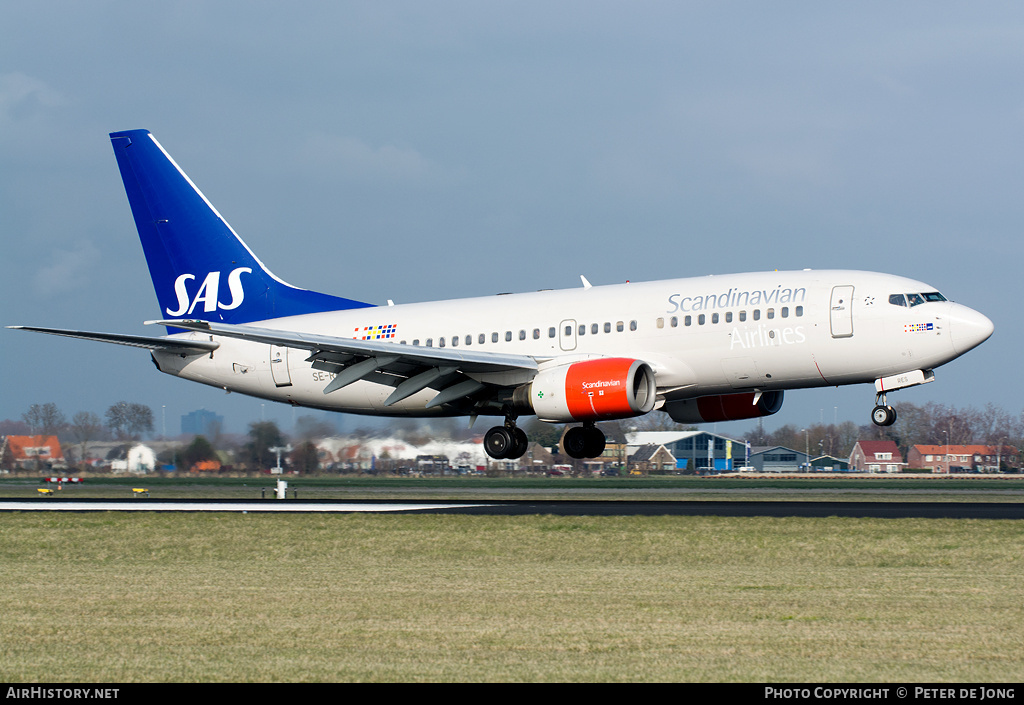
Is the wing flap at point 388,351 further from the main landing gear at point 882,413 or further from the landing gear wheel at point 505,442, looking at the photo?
the main landing gear at point 882,413

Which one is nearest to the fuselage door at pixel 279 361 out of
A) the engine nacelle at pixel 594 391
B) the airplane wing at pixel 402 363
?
the airplane wing at pixel 402 363

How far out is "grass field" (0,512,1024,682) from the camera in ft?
35.2

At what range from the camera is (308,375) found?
37.7 meters

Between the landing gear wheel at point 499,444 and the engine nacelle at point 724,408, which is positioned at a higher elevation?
the engine nacelle at point 724,408

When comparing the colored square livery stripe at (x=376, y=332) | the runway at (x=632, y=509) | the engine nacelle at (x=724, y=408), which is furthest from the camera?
the colored square livery stripe at (x=376, y=332)

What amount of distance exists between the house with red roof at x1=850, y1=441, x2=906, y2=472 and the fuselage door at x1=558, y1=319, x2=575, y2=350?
222 ft

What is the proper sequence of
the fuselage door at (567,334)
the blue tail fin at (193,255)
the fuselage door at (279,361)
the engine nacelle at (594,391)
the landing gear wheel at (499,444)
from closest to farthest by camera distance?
the engine nacelle at (594,391)
the fuselage door at (567,334)
the landing gear wheel at (499,444)
the fuselage door at (279,361)
the blue tail fin at (193,255)

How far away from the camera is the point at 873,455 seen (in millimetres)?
97562

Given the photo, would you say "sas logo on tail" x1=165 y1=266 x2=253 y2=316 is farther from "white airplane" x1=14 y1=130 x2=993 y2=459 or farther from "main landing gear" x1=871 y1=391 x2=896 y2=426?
"main landing gear" x1=871 y1=391 x2=896 y2=426

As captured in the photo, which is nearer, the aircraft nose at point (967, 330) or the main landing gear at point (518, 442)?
the aircraft nose at point (967, 330)

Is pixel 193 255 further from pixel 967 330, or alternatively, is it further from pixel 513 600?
pixel 513 600

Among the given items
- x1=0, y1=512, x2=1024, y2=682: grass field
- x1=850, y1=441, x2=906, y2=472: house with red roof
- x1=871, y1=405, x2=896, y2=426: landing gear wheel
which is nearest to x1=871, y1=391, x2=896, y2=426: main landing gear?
x1=871, y1=405, x2=896, y2=426: landing gear wheel

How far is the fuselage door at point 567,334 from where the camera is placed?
109 feet

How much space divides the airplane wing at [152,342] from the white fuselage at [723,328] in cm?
425
